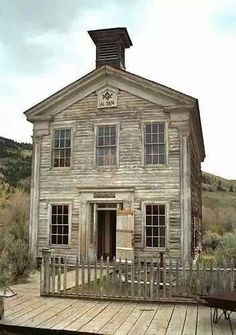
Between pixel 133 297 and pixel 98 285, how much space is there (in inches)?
48.0

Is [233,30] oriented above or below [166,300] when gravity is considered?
above

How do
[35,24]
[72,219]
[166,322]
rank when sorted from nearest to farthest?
[166,322], [35,24], [72,219]

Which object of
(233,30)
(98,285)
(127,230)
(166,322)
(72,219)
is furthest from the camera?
(72,219)

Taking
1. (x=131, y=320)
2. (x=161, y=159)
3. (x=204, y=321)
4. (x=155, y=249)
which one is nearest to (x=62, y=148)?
(x=161, y=159)

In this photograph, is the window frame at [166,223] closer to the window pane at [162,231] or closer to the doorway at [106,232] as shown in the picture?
the window pane at [162,231]

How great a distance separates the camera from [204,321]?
772 cm

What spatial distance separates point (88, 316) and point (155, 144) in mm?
9745

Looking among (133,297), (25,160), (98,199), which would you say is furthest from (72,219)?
(25,160)

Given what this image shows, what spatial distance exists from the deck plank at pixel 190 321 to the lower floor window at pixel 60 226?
9.16 metres

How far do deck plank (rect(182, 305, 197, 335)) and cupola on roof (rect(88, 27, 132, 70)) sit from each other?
1267 centimetres

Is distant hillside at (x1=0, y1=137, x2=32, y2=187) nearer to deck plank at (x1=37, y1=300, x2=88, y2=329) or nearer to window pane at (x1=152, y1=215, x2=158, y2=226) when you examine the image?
window pane at (x1=152, y1=215, x2=158, y2=226)

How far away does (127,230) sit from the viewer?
16.3m

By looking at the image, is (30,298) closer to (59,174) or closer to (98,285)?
(98,285)

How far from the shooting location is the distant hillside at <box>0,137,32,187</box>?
170 feet
